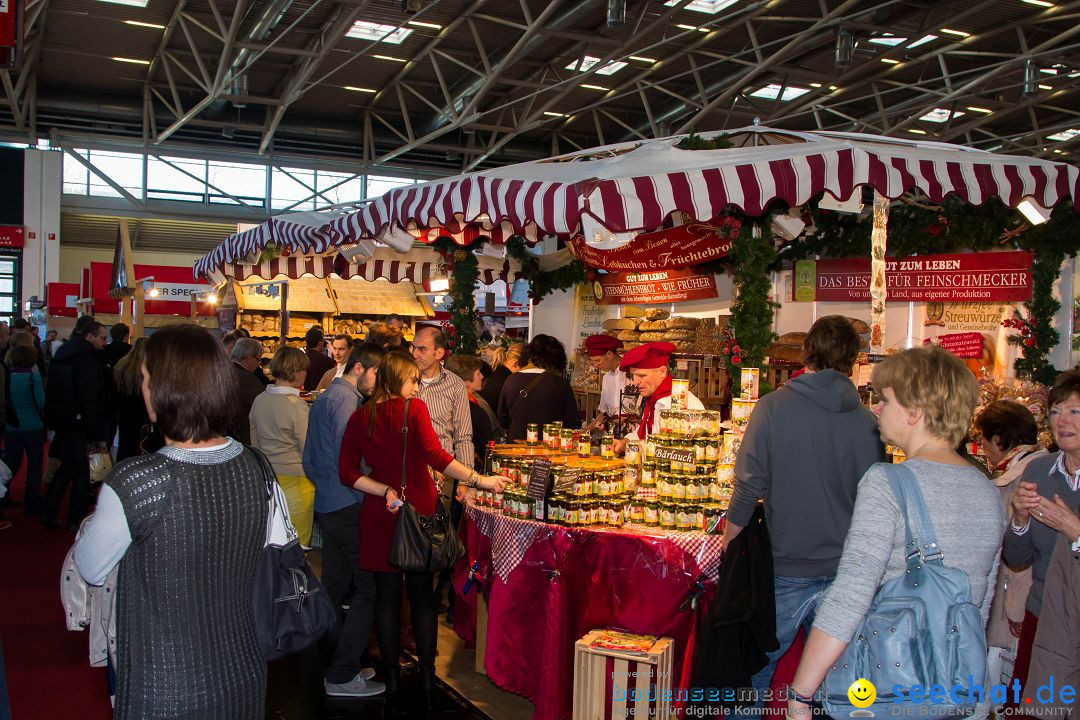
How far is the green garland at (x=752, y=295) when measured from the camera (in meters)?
5.59

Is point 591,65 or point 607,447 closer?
point 607,447

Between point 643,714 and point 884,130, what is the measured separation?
15759 mm

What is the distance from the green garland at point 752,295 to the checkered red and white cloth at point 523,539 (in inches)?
77.4

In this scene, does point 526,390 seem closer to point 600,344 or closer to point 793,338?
point 600,344

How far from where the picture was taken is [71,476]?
768 centimetres

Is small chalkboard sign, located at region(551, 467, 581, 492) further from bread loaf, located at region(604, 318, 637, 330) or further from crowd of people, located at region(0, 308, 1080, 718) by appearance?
bread loaf, located at region(604, 318, 637, 330)

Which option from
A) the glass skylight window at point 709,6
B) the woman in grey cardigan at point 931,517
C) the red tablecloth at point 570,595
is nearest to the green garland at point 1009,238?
the red tablecloth at point 570,595

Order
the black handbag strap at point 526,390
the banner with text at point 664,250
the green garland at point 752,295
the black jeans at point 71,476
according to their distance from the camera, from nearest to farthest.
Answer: the green garland at point 752,295, the black handbag strap at point 526,390, the banner with text at point 664,250, the black jeans at point 71,476

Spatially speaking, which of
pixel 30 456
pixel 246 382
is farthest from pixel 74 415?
pixel 246 382

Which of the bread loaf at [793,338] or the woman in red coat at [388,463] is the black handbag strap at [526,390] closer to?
the woman in red coat at [388,463]

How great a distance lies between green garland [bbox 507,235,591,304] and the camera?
29.1 ft

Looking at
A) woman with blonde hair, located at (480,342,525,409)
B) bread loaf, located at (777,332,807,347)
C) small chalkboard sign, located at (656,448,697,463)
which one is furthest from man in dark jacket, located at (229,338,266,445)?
bread loaf, located at (777,332,807,347)

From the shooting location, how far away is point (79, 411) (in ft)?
24.6

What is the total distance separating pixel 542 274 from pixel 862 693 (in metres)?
7.66
